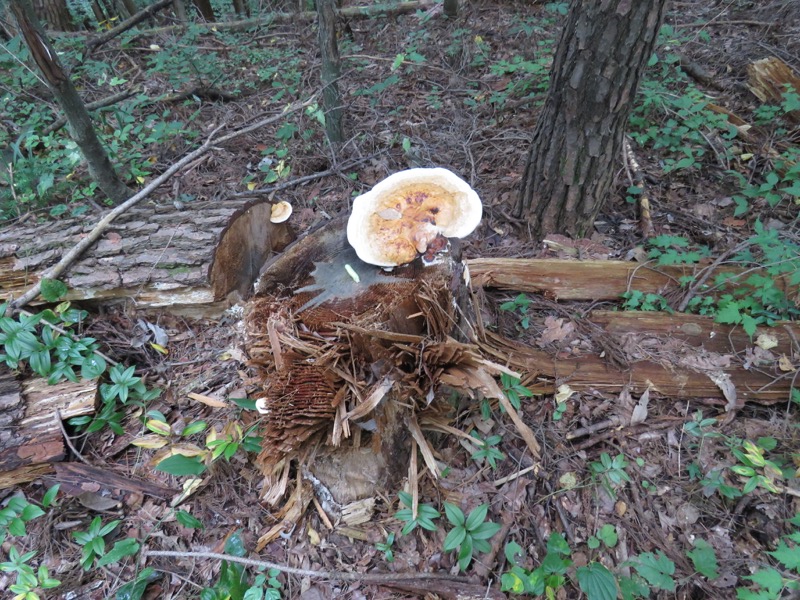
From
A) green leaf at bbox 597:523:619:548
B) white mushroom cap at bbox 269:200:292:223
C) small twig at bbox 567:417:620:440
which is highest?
white mushroom cap at bbox 269:200:292:223

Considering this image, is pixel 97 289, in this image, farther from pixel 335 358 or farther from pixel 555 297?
pixel 555 297

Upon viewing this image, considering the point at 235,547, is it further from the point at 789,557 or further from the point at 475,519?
the point at 789,557

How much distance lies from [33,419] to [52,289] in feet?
2.59

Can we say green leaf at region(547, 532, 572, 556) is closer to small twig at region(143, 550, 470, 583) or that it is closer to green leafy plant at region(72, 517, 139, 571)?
small twig at region(143, 550, 470, 583)

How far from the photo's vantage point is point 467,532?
6.05ft

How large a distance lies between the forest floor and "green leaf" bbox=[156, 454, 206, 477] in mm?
250

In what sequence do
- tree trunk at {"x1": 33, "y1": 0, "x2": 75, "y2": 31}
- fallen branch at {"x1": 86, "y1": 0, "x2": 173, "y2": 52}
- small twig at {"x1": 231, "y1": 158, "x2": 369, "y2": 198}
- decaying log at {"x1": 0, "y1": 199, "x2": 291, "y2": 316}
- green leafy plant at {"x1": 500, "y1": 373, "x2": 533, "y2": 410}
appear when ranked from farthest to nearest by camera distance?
tree trunk at {"x1": 33, "y1": 0, "x2": 75, "y2": 31}, fallen branch at {"x1": 86, "y1": 0, "x2": 173, "y2": 52}, small twig at {"x1": 231, "y1": 158, "x2": 369, "y2": 198}, decaying log at {"x1": 0, "y1": 199, "x2": 291, "y2": 316}, green leafy plant at {"x1": 500, "y1": 373, "x2": 533, "y2": 410}

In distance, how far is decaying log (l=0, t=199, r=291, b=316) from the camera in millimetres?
2566

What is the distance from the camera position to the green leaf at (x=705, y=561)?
1.78 metres

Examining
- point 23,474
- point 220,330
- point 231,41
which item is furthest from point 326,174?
point 231,41

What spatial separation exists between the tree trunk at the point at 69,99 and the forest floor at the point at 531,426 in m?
0.56

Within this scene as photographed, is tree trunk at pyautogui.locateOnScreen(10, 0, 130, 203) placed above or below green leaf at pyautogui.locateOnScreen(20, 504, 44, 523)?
above

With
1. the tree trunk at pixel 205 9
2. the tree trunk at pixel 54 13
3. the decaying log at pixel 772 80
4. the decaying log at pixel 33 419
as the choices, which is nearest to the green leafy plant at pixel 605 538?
the decaying log at pixel 33 419

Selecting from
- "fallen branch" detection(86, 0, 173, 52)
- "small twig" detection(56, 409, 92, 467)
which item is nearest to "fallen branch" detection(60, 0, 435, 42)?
"fallen branch" detection(86, 0, 173, 52)
